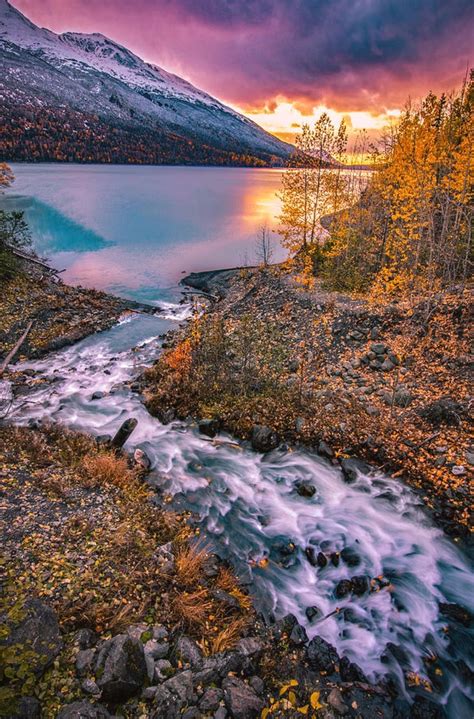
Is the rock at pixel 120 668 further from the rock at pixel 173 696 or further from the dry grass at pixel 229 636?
the dry grass at pixel 229 636

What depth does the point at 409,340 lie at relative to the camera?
13859 millimetres

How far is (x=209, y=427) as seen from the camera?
1149cm

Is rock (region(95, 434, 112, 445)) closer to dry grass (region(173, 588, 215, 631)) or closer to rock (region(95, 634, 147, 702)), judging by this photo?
dry grass (region(173, 588, 215, 631))

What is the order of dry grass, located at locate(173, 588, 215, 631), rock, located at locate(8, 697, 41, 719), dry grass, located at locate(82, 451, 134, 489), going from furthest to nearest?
dry grass, located at locate(82, 451, 134, 489) < dry grass, located at locate(173, 588, 215, 631) < rock, located at locate(8, 697, 41, 719)

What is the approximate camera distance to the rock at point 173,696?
13.8 feet

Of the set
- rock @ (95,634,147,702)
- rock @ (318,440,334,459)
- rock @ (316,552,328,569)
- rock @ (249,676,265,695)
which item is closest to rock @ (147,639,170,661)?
rock @ (95,634,147,702)

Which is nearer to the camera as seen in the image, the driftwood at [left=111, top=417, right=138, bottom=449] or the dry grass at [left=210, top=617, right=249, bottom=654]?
the dry grass at [left=210, top=617, right=249, bottom=654]

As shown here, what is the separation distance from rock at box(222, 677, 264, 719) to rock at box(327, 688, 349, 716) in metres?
1.04

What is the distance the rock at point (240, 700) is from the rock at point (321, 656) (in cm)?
124

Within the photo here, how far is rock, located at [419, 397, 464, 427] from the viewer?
34.2 feet

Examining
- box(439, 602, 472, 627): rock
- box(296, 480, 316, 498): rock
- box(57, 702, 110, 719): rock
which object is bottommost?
box(439, 602, 472, 627): rock

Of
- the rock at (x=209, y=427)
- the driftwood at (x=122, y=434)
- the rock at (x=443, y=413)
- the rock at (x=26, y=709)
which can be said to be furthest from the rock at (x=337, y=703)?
the driftwood at (x=122, y=434)

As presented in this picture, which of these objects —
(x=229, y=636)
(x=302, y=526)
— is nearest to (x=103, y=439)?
(x=302, y=526)

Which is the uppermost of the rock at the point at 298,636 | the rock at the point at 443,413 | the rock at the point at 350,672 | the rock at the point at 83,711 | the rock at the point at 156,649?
the rock at the point at 83,711
